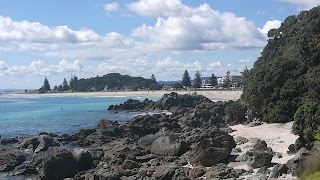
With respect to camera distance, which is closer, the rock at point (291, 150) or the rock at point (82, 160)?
the rock at point (291, 150)

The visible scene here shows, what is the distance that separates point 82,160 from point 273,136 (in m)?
15.7

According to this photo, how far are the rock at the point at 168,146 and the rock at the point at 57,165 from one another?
6386 mm

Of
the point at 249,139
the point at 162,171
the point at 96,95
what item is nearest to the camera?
the point at 162,171

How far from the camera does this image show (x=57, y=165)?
30.1 meters

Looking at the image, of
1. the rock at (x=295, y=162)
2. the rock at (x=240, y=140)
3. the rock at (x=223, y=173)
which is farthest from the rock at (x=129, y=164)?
the rock at (x=295, y=162)

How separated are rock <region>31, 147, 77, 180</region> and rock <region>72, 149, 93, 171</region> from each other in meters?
0.81

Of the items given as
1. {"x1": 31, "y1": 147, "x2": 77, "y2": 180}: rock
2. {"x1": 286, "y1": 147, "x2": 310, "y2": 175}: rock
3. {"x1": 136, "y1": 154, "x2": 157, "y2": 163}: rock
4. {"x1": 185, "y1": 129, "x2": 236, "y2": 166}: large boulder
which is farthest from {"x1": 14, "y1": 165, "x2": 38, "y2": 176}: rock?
{"x1": 286, "y1": 147, "x2": 310, "y2": 175}: rock

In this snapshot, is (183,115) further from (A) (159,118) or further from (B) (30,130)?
(B) (30,130)

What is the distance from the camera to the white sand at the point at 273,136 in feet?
97.2

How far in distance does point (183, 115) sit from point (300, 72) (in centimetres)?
2467

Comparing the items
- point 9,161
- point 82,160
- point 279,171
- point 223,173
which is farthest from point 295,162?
point 9,161

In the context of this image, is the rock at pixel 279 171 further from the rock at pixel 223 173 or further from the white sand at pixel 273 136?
the white sand at pixel 273 136

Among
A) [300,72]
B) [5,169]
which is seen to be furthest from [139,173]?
[300,72]

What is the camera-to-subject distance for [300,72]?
46.3 meters
